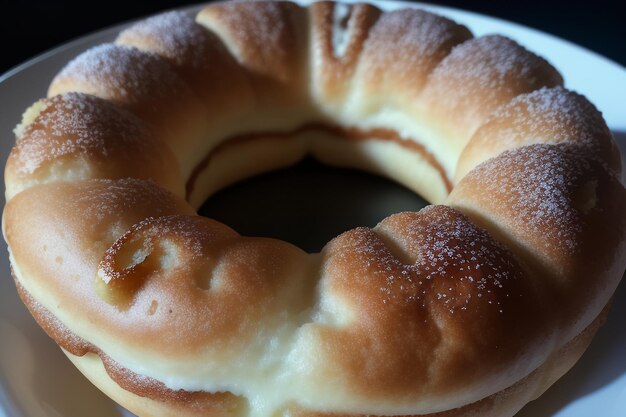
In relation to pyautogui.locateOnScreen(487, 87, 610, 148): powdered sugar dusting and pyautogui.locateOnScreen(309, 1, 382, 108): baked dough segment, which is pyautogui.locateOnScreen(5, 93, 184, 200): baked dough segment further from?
pyautogui.locateOnScreen(487, 87, 610, 148): powdered sugar dusting

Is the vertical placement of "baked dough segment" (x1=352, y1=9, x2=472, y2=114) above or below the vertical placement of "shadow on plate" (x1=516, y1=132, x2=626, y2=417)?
above

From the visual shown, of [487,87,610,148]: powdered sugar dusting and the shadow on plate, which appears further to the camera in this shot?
[487,87,610,148]: powdered sugar dusting

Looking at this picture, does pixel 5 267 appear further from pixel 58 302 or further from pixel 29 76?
pixel 29 76

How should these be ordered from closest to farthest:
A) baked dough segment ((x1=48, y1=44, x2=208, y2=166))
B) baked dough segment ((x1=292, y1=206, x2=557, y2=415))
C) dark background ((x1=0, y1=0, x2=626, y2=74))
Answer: baked dough segment ((x1=292, y1=206, x2=557, y2=415)) → baked dough segment ((x1=48, y1=44, x2=208, y2=166)) → dark background ((x1=0, y1=0, x2=626, y2=74))

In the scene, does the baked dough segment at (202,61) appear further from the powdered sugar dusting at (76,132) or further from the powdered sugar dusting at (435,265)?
the powdered sugar dusting at (435,265)

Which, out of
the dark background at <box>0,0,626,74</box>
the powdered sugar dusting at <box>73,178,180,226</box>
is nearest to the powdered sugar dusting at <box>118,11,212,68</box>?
the powdered sugar dusting at <box>73,178,180,226</box>

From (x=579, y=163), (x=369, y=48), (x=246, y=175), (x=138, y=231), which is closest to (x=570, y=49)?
(x=369, y=48)

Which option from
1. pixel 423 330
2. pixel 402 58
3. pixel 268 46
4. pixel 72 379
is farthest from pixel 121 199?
pixel 402 58
